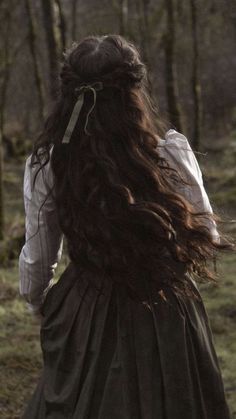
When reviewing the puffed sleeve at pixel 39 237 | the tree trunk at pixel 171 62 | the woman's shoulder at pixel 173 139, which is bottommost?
the tree trunk at pixel 171 62

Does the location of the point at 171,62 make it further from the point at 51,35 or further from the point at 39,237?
the point at 39,237

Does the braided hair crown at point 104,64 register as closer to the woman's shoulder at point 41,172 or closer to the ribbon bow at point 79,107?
the ribbon bow at point 79,107

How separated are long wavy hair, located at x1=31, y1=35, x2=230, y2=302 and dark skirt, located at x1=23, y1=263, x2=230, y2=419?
0.12 m

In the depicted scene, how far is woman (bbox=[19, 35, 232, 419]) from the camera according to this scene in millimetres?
2443

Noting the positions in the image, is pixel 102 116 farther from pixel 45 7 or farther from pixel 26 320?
pixel 45 7

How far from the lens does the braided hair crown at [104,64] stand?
2.47 m

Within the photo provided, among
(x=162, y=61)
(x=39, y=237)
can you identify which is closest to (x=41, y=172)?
(x=39, y=237)

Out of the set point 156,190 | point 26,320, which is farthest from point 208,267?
point 26,320

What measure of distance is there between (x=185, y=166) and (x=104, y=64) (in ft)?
1.37

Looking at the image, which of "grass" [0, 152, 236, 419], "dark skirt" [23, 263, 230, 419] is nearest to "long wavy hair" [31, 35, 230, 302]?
"dark skirt" [23, 263, 230, 419]

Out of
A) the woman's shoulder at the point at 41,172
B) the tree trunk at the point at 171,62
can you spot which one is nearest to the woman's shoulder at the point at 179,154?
the woman's shoulder at the point at 41,172

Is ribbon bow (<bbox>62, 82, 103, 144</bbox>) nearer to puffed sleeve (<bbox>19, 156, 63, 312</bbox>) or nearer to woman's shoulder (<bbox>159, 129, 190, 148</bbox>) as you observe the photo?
puffed sleeve (<bbox>19, 156, 63, 312</bbox>)

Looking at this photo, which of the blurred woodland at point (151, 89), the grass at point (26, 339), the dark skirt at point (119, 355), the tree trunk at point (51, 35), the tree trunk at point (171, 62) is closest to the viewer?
the dark skirt at point (119, 355)

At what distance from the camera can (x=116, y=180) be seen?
2.41 metres
